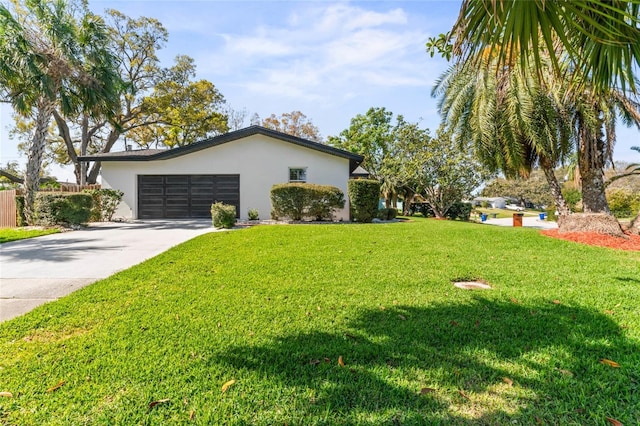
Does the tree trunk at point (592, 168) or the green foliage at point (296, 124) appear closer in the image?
the tree trunk at point (592, 168)

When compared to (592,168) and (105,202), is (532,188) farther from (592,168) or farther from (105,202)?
(105,202)

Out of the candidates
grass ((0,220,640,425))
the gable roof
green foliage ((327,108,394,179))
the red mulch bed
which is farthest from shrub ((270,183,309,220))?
green foliage ((327,108,394,179))

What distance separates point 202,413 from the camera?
2.07 m

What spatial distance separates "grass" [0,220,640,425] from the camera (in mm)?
2127

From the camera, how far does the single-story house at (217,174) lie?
1498 cm

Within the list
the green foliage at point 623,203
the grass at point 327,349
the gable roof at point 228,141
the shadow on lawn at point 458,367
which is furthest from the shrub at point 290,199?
the green foliage at point 623,203

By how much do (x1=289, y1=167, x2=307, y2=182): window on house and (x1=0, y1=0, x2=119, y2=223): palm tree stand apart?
8.24 meters

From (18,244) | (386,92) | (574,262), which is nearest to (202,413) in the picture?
(574,262)

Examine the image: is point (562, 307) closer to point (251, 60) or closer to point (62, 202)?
point (251, 60)

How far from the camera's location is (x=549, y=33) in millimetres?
2488

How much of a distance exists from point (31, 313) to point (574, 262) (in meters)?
9.08

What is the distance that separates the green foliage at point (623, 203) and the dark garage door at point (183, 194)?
29.8 metres

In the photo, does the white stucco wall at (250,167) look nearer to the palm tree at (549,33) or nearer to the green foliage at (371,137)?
the palm tree at (549,33)

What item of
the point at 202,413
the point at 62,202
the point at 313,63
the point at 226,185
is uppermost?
the point at 313,63
